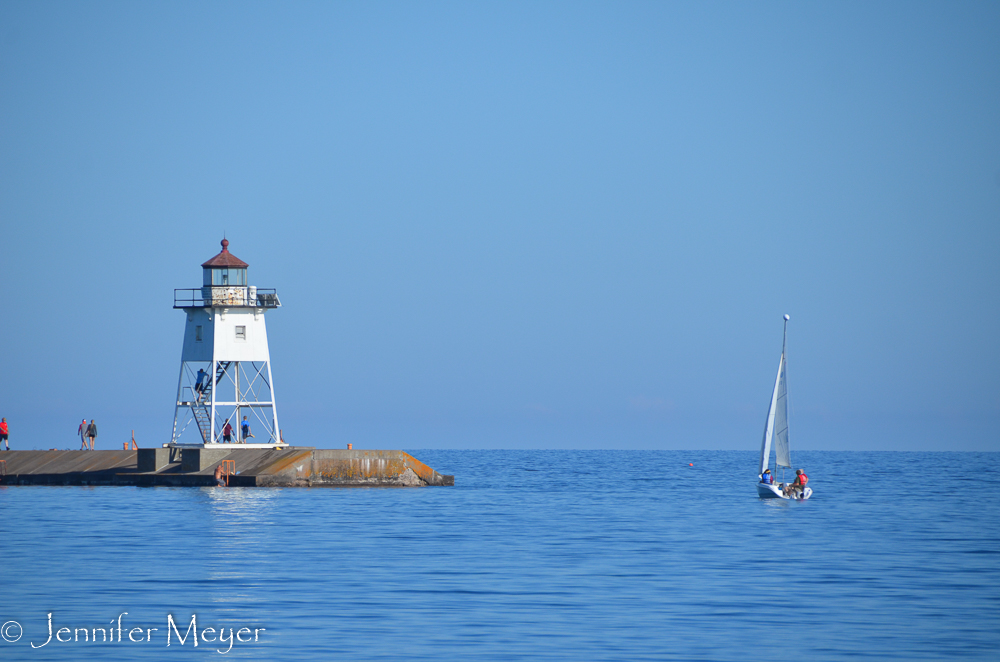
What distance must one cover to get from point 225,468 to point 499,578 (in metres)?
31.4

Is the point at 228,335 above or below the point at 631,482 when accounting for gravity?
above

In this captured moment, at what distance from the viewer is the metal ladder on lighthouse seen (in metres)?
60.2

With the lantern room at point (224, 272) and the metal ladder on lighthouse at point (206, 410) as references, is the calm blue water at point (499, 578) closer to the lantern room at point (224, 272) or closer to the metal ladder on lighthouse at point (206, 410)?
the metal ladder on lighthouse at point (206, 410)

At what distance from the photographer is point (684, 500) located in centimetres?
6366

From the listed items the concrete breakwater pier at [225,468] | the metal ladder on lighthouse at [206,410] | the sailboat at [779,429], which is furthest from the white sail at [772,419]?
the metal ladder on lighthouse at [206,410]

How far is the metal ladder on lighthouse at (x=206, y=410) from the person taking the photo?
60.2 meters

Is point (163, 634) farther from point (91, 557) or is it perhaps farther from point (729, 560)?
point (729, 560)

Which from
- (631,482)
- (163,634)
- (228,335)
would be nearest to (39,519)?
(228,335)

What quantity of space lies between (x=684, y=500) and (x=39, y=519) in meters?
32.9

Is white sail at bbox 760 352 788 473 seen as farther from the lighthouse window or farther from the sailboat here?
the lighthouse window

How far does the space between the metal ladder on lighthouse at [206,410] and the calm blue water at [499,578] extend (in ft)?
19.4

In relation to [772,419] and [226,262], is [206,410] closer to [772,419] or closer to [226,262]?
[226,262]

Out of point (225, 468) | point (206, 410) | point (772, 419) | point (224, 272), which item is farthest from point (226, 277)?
point (772, 419)

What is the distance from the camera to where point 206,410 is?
198 ft
